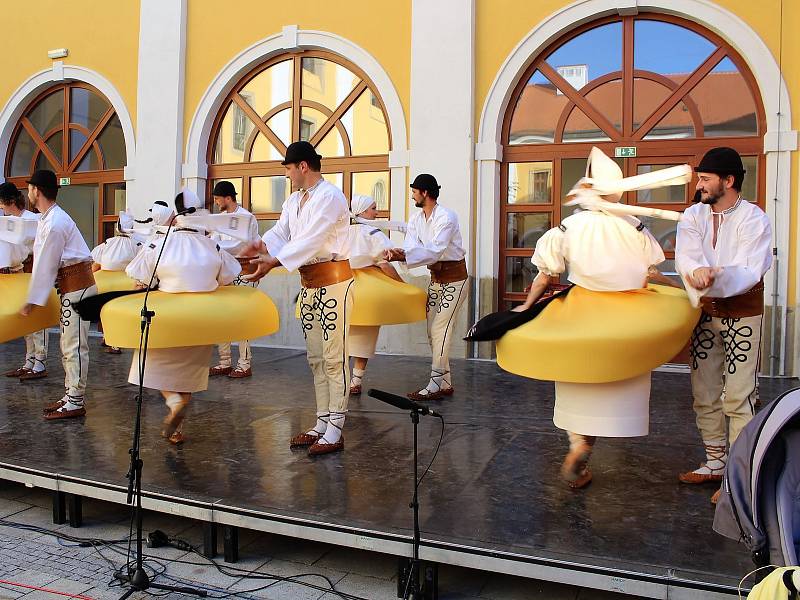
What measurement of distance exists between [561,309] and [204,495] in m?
2.01

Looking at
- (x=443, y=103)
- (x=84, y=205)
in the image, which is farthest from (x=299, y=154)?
(x=84, y=205)

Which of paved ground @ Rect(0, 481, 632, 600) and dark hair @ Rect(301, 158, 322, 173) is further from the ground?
dark hair @ Rect(301, 158, 322, 173)

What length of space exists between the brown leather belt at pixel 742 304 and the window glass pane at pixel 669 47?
463cm

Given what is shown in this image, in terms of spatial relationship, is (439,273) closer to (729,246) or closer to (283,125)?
(729,246)

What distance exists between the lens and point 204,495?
12.2 feet

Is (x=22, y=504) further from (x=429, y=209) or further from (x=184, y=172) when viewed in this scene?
(x=184, y=172)

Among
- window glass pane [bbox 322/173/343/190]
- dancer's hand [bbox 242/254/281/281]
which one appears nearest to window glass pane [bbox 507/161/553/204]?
window glass pane [bbox 322/173/343/190]

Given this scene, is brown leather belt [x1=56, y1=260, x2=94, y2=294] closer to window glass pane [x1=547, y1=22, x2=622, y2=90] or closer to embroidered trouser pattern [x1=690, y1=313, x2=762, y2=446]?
embroidered trouser pattern [x1=690, y1=313, x2=762, y2=446]

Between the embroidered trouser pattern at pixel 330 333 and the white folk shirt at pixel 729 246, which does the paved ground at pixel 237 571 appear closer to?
the embroidered trouser pattern at pixel 330 333

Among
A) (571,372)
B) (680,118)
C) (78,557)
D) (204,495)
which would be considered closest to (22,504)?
(78,557)

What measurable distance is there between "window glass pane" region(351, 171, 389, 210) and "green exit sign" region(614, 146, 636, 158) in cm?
269

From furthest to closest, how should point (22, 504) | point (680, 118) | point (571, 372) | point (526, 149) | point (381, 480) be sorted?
point (526, 149) → point (680, 118) → point (22, 504) → point (381, 480) → point (571, 372)

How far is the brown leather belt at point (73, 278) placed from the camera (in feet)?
18.0

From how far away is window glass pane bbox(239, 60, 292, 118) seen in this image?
945 centimetres
